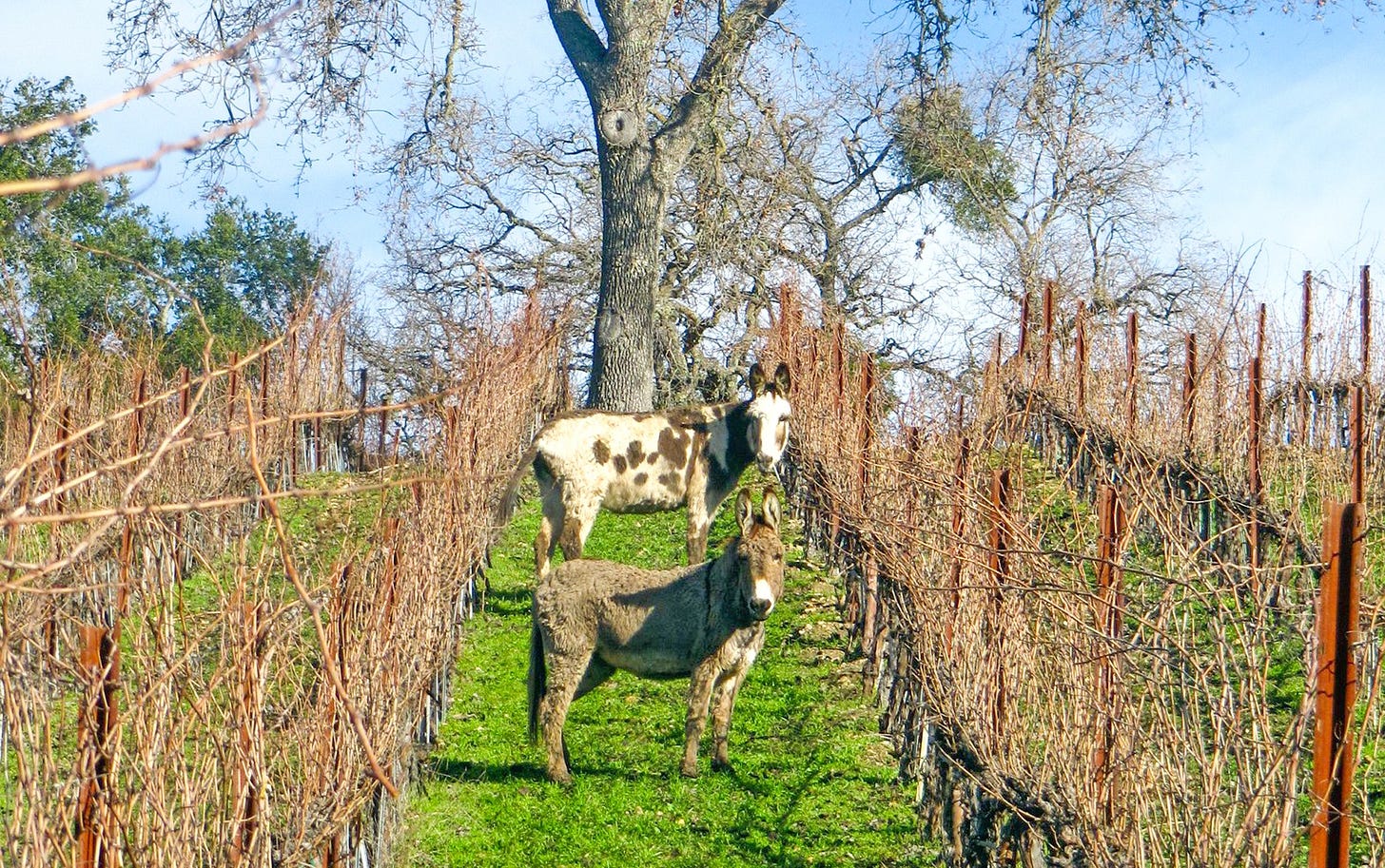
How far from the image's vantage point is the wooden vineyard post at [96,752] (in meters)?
4.15

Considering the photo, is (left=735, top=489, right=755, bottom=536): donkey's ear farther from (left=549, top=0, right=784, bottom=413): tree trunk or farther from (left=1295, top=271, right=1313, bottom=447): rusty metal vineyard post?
(left=549, top=0, right=784, bottom=413): tree trunk

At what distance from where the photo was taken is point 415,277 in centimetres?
2947

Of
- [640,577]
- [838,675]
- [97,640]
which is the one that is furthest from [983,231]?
[97,640]

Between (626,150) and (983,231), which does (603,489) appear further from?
(983,231)

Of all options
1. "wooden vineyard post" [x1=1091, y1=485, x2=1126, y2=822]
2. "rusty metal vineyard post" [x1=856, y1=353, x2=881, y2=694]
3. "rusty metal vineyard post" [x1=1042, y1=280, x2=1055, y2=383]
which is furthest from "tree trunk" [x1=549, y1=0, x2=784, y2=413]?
"wooden vineyard post" [x1=1091, y1=485, x2=1126, y2=822]

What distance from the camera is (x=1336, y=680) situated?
4.13m

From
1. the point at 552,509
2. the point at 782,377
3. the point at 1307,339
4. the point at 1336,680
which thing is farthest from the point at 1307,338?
the point at 1336,680

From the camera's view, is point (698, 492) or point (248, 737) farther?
point (698, 492)

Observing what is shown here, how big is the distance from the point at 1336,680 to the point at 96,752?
11.9ft

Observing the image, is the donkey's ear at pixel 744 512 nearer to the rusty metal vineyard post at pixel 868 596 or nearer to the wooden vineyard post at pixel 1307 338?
the rusty metal vineyard post at pixel 868 596

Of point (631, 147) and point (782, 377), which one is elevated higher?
point (631, 147)

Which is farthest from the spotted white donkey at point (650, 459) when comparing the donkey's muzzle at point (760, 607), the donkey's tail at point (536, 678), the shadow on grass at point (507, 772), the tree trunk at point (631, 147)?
the tree trunk at point (631, 147)

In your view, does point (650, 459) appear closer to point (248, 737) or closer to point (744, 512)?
point (744, 512)

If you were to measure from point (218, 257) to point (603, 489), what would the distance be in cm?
3184
